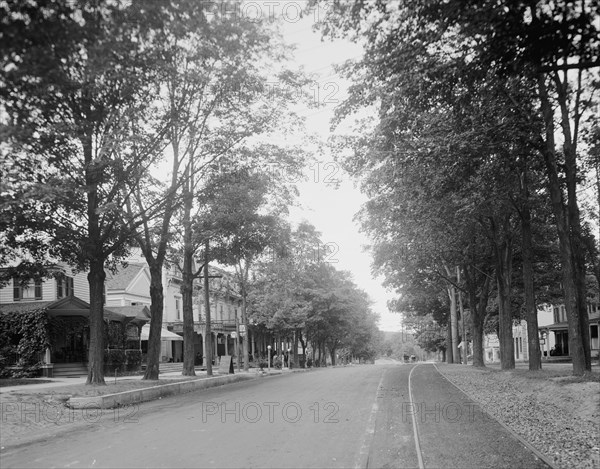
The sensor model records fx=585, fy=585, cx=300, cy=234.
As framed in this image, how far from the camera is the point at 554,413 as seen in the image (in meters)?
12.4

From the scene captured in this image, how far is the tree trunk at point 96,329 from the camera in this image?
18547 millimetres

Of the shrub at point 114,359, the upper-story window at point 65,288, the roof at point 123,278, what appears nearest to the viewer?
the shrub at point 114,359

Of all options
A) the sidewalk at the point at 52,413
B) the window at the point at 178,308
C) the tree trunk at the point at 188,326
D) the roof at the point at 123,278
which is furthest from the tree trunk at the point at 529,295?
the window at the point at 178,308

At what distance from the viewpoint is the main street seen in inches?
328

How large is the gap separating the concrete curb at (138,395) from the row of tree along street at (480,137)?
30.8ft

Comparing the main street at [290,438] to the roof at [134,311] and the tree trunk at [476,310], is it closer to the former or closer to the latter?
the tree trunk at [476,310]

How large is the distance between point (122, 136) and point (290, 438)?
33.5ft

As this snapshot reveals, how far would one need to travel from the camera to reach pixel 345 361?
361ft

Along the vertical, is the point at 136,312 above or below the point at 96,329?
above

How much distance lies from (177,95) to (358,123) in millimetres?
6070

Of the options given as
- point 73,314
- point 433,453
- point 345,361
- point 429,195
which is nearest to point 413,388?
point 429,195

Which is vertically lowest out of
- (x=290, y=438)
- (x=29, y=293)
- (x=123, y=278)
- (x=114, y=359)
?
(x=114, y=359)

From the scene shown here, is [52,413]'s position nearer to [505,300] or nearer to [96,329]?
[96,329]

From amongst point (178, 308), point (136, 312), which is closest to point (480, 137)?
point (136, 312)
